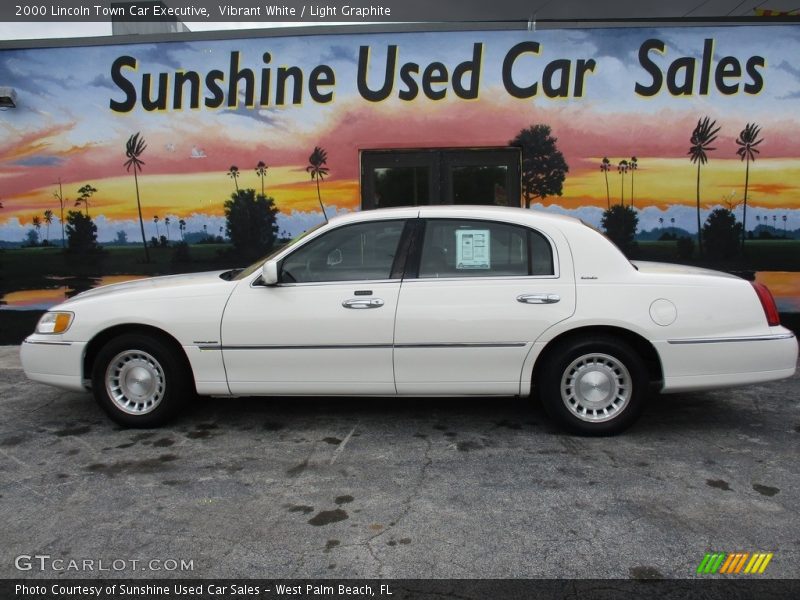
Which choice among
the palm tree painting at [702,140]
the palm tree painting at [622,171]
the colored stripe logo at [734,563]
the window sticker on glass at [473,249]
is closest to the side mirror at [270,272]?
the window sticker on glass at [473,249]

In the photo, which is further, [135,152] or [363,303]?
[135,152]

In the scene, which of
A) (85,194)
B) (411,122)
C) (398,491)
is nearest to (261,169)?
(411,122)

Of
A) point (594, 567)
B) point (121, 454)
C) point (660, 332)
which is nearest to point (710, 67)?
point (660, 332)

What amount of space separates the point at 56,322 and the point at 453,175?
514 centimetres

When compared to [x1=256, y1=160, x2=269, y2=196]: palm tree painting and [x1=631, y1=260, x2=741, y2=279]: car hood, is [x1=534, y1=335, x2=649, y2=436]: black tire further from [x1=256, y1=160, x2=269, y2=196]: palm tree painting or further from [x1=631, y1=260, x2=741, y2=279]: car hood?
[x1=256, y1=160, x2=269, y2=196]: palm tree painting

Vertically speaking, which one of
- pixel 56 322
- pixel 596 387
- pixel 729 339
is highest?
pixel 56 322

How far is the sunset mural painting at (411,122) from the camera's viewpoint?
8414 millimetres

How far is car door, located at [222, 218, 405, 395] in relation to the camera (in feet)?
15.6

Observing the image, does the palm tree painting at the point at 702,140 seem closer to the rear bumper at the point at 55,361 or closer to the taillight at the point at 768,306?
the taillight at the point at 768,306

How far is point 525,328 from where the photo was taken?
4672 millimetres

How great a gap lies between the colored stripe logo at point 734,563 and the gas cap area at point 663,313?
177 cm

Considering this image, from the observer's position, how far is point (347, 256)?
4.95m

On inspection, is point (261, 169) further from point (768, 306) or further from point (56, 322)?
point (768, 306)

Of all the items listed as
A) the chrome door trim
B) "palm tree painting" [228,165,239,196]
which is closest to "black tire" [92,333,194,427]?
the chrome door trim
